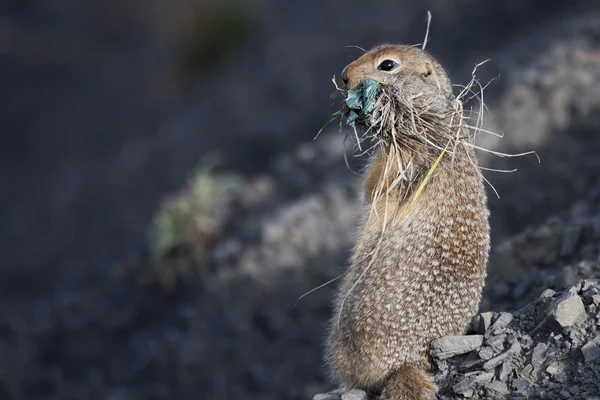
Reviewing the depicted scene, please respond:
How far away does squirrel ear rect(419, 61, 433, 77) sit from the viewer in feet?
18.3

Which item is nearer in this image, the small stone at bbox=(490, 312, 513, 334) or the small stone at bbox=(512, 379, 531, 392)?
the small stone at bbox=(512, 379, 531, 392)

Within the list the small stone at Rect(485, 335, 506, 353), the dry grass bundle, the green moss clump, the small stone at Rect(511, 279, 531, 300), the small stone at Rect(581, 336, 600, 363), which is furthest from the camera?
the green moss clump

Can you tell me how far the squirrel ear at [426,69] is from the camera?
5.58m

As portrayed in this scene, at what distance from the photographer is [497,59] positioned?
12.2m

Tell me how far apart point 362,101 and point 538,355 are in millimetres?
1961

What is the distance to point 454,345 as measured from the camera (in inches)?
199

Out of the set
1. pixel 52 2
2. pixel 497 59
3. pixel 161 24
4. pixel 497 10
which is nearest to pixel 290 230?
pixel 497 59

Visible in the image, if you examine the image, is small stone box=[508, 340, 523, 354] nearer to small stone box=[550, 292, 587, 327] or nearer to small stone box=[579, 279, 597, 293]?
small stone box=[550, 292, 587, 327]

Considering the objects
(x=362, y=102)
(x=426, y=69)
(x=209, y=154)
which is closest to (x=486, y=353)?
(x=362, y=102)

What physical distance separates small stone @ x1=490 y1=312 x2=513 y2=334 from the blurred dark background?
2.11 metres

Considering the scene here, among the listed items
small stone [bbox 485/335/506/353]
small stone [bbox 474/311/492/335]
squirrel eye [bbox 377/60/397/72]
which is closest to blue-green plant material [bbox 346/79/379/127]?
squirrel eye [bbox 377/60/397/72]

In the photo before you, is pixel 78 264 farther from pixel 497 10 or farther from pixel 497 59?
pixel 497 10

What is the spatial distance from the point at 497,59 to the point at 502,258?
19.6 feet

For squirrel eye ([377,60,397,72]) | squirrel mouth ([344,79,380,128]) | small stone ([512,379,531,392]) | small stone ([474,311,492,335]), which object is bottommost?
small stone ([512,379,531,392])
